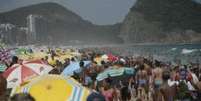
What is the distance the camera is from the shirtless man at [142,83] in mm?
16031

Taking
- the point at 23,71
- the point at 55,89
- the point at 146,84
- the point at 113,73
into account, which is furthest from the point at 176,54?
the point at 55,89

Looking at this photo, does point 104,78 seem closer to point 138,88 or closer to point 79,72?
point 79,72

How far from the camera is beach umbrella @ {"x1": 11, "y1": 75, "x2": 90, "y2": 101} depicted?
5.85 metres

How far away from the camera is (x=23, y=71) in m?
9.92

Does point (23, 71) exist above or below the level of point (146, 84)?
above

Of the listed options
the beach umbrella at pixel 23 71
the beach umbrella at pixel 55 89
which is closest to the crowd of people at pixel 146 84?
Answer: the beach umbrella at pixel 23 71

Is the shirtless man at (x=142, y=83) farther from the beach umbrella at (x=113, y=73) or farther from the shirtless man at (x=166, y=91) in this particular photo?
the shirtless man at (x=166, y=91)

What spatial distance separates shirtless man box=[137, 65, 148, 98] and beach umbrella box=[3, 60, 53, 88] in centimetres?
573

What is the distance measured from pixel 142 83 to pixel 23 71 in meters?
6.90

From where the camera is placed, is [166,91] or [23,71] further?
[166,91]

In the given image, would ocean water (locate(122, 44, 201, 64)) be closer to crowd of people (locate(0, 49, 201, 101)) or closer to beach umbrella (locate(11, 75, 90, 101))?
crowd of people (locate(0, 49, 201, 101))

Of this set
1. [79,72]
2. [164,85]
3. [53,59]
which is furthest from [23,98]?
[53,59]

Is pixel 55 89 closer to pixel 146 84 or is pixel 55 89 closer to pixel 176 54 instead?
pixel 146 84

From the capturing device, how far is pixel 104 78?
41.0 feet
